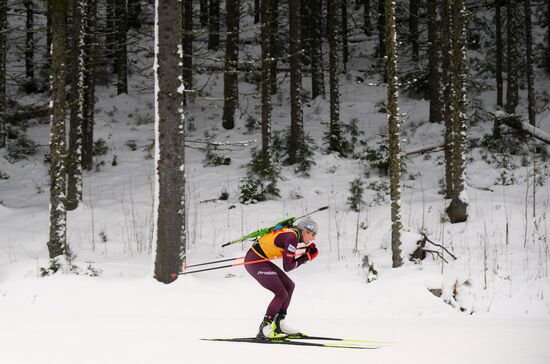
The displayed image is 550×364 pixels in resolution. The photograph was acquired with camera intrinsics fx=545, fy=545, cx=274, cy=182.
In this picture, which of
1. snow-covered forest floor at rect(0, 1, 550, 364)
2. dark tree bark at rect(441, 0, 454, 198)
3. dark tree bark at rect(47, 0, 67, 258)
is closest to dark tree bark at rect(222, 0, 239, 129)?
snow-covered forest floor at rect(0, 1, 550, 364)

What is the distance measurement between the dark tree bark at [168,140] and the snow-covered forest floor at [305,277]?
0.47 m

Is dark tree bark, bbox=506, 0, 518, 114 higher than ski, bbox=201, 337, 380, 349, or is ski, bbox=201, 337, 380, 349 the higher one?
dark tree bark, bbox=506, 0, 518, 114

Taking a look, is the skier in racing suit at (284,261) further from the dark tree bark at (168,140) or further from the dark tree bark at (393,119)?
the dark tree bark at (393,119)

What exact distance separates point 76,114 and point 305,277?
8.71 m

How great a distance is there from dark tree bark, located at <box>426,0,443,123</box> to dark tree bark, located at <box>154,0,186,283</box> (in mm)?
13413

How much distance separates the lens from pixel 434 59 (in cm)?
2111

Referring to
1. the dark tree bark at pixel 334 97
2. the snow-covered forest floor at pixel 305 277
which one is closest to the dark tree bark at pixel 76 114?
the snow-covered forest floor at pixel 305 277

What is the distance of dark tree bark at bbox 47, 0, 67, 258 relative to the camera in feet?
34.7

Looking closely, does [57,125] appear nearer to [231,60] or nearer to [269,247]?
[269,247]

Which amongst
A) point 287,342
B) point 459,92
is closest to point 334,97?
point 459,92

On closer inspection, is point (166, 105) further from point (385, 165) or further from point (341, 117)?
point (341, 117)

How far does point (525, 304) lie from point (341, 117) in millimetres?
16525

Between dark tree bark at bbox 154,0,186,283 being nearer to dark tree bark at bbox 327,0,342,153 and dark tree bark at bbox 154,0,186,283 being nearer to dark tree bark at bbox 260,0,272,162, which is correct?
dark tree bark at bbox 260,0,272,162

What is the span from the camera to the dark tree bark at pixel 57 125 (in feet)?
34.7
